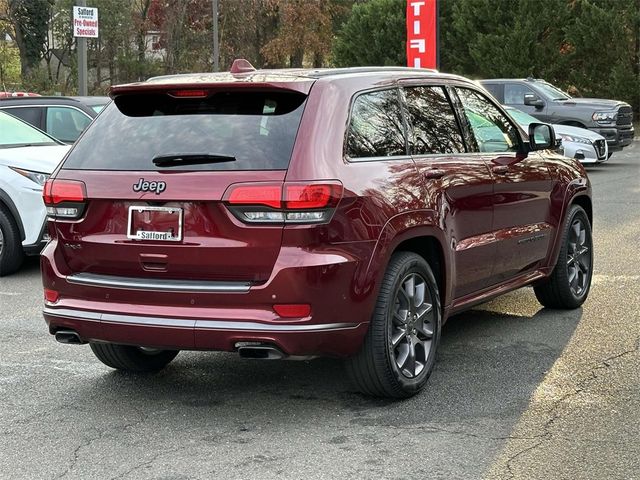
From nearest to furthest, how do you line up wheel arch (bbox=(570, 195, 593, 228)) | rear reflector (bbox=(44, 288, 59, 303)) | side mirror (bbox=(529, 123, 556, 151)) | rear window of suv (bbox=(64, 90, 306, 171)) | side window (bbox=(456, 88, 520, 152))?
rear window of suv (bbox=(64, 90, 306, 171)), rear reflector (bbox=(44, 288, 59, 303)), side window (bbox=(456, 88, 520, 152)), side mirror (bbox=(529, 123, 556, 151)), wheel arch (bbox=(570, 195, 593, 228))

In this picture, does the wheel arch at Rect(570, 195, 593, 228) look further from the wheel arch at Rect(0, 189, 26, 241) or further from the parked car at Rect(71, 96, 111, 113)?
the parked car at Rect(71, 96, 111, 113)

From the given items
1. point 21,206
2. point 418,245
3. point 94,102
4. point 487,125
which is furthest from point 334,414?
point 94,102

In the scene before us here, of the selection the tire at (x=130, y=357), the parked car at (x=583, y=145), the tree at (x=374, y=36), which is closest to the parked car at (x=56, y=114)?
the tire at (x=130, y=357)

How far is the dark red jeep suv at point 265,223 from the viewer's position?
4566mm

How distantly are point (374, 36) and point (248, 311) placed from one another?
35185mm

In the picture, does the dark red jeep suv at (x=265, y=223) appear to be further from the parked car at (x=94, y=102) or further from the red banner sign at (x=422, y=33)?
the red banner sign at (x=422, y=33)

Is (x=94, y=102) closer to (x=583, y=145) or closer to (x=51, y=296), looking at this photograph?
(x=51, y=296)

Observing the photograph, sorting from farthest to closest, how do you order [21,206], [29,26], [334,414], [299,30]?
[299,30] < [29,26] < [21,206] < [334,414]

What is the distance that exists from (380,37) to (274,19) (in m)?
17.7

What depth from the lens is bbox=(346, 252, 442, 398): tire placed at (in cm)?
489

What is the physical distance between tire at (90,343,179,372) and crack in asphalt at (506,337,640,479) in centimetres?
232

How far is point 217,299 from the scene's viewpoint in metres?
4.62

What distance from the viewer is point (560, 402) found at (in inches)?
200

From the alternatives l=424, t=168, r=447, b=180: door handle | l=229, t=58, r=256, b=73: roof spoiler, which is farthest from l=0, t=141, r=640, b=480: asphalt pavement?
l=229, t=58, r=256, b=73: roof spoiler
